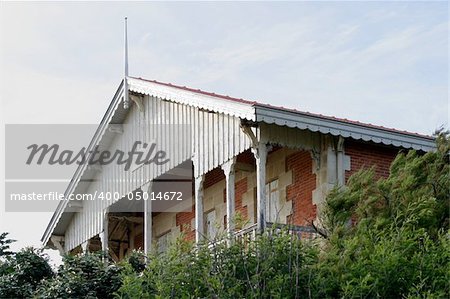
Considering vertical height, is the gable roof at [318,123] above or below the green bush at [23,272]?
above

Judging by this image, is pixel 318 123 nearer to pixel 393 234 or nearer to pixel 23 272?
pixel 393 234

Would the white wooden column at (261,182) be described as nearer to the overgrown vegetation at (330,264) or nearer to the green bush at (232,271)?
the overgrown vegetation at (330,264)

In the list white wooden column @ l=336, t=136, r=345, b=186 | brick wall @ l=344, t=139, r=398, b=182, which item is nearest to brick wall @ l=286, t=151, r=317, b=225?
white wooden column @ l=336, t=136, r=345, b=186

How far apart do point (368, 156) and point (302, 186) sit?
4.38ft

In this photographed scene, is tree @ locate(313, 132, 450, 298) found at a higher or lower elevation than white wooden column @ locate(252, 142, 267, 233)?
lower

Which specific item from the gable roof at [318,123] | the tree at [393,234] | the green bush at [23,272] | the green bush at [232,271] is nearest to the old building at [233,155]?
the gable roof at [318,123]

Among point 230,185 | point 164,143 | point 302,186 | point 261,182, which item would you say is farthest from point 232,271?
point 164,143

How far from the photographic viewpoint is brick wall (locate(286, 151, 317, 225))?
65.9ft

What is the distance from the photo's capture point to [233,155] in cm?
1962

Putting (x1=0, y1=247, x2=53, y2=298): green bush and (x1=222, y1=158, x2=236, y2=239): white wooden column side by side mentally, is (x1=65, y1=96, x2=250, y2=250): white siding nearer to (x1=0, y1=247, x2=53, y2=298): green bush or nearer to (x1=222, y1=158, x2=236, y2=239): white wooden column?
(x1=222, y1=158, x2=236, y2=239): white wooden column

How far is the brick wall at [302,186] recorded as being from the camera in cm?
2010

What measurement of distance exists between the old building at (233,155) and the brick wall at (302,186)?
0.06ft

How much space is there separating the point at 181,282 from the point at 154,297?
1.39ft

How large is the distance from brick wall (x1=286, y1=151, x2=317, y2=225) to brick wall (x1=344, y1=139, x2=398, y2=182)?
751 millimetres
